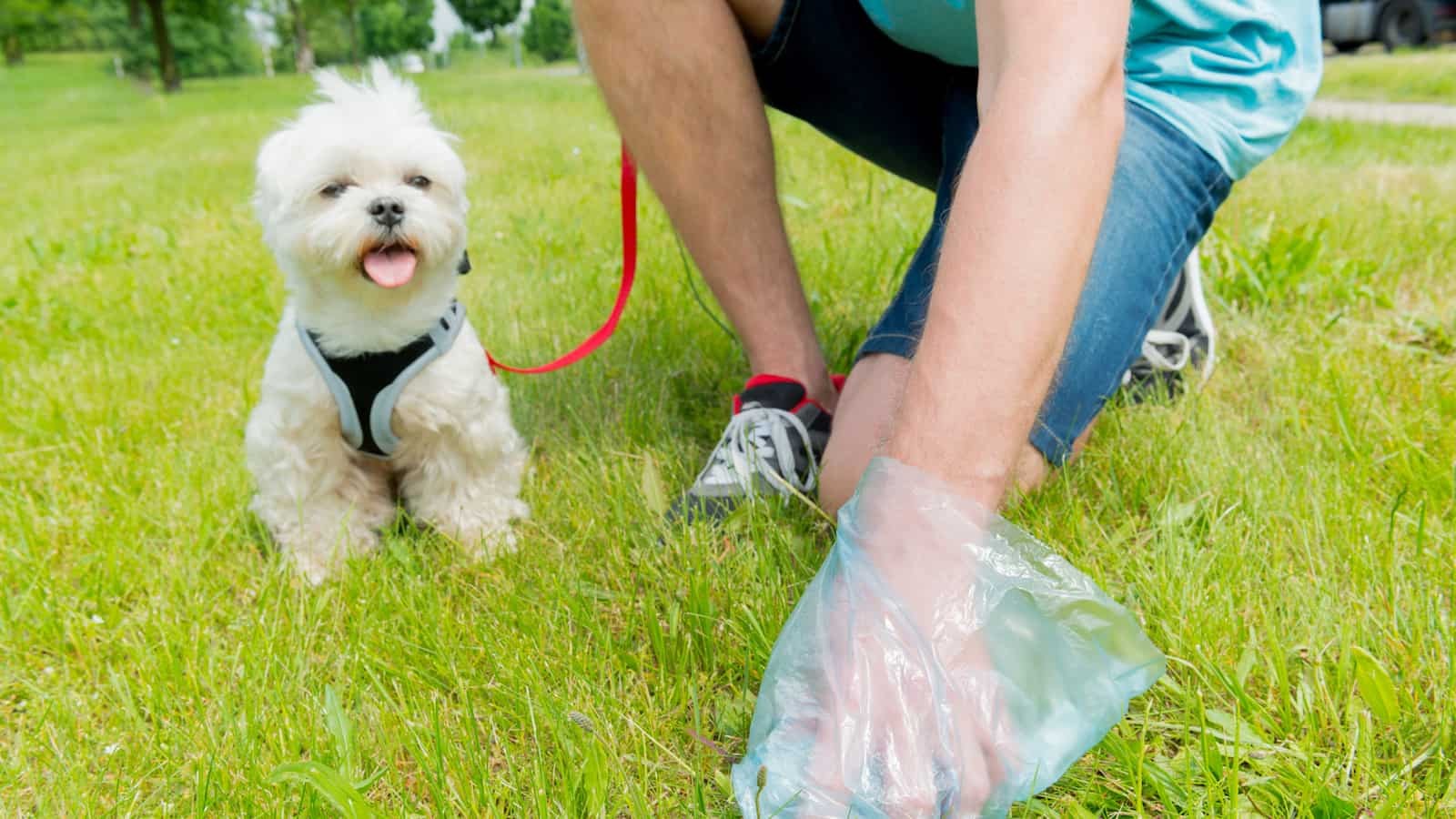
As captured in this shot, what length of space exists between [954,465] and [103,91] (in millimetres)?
31581

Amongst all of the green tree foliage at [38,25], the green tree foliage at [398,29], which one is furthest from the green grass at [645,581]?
the green tree foliage at [398,29]

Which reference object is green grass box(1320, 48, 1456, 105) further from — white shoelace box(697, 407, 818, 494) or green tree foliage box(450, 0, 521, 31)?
green tree foliage box(450, 0, 521, 31)

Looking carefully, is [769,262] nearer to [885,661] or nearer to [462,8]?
[885,661]

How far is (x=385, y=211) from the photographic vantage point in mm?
1859

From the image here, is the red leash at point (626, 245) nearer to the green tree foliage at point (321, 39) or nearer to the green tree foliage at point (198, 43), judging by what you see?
the green tree foliage at point (198, 43)

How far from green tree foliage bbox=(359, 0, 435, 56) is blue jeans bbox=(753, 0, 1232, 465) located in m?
49.4

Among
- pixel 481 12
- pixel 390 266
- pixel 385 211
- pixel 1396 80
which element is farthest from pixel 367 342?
pixel 481 12

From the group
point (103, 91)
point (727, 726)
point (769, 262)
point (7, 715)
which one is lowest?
point (103, 91)

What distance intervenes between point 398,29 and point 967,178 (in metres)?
55.6

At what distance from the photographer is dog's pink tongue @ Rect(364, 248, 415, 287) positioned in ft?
6.19

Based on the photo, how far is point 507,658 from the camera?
4.91 feet

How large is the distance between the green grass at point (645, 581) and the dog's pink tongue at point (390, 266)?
520 mm

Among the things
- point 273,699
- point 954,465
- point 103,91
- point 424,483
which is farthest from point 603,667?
point 103,91

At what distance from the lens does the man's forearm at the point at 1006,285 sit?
1.12m
